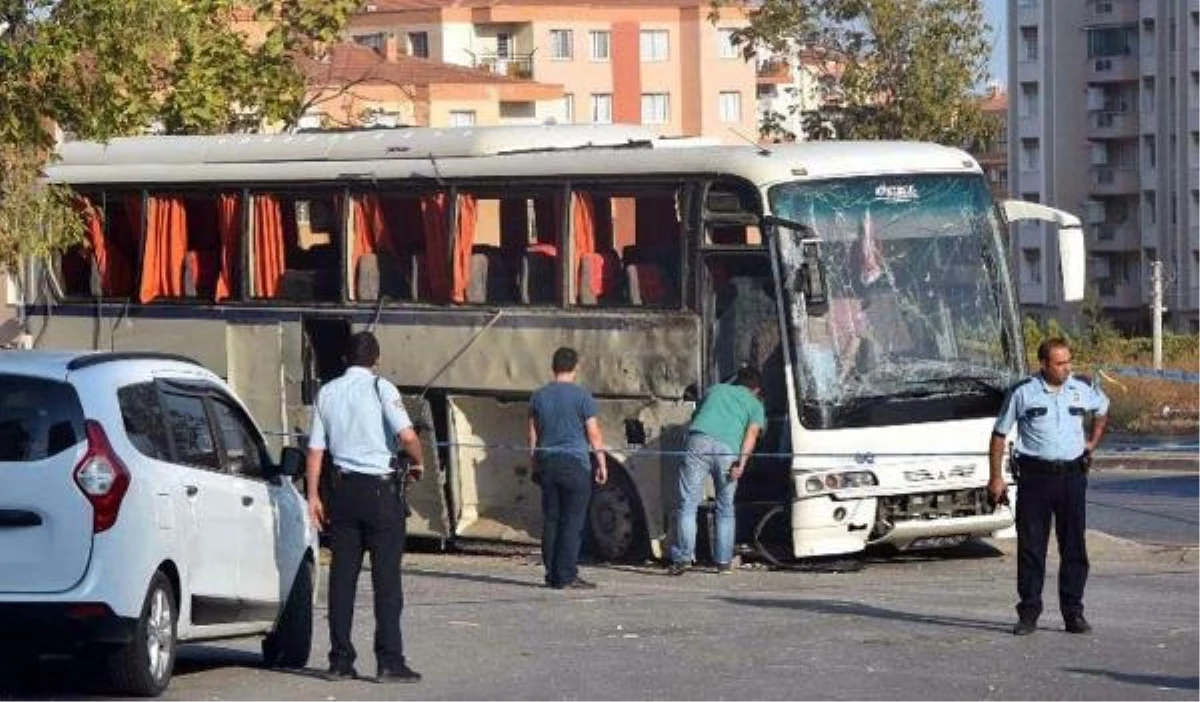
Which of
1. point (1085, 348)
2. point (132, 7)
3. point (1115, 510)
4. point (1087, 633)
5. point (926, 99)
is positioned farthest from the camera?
point (1085, 348)

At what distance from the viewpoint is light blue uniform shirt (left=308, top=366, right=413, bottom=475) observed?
14031 mm

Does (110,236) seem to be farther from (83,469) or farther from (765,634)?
(83,469)

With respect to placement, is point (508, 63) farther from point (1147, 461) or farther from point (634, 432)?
point (634, 432)

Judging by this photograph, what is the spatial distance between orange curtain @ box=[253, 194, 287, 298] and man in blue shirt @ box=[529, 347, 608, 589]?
517 cm

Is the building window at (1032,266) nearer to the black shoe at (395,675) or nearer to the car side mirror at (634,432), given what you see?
the car side mirror at (634,432)

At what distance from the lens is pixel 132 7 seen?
1955 centimetres

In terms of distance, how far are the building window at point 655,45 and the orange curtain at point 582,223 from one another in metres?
88.9

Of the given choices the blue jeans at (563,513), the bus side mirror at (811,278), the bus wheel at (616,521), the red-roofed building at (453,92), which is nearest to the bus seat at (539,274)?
the bus wheel at (616,521)

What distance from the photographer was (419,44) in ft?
357

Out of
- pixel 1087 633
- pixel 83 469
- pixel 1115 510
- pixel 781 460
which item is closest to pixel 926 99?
pixel 1115 510

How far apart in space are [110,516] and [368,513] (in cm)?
167

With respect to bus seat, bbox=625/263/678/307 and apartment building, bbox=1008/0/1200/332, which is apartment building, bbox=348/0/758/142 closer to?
apartment building, bbox=1008/0/1200/332

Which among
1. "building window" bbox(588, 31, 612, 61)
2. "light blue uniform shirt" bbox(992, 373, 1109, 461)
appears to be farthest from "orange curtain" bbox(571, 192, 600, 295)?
"building window" bbox(588, 31, 612, 61)

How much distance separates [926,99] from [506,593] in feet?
110
